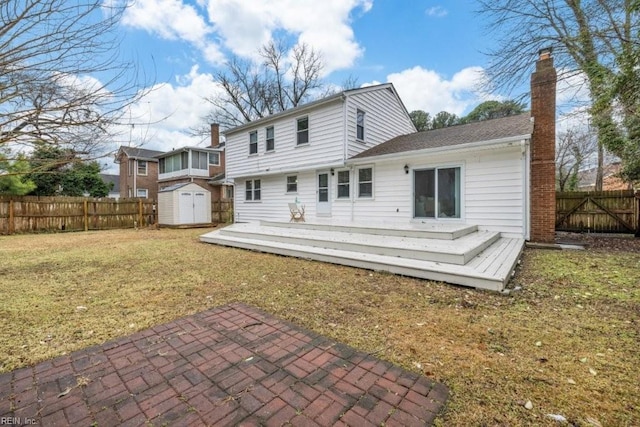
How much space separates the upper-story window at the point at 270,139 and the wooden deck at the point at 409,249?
5.39 metres

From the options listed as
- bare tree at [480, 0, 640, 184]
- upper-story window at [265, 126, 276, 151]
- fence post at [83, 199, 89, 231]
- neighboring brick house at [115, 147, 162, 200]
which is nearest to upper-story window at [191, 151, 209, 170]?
neighboring brick house at [115, 147, 162, 200]

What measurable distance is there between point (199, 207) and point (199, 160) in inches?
298

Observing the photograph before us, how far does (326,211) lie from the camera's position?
11781mm

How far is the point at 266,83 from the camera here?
83.4ft

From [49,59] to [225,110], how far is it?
81.7 feet

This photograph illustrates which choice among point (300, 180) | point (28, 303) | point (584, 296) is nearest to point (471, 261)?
point (584, 296)

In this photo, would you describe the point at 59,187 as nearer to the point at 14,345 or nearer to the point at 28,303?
the point at 28,303

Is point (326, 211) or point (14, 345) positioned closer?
point (14, 345)

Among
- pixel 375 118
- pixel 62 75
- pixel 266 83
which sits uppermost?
pixel 266 83

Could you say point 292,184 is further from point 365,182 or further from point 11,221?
point 11,221

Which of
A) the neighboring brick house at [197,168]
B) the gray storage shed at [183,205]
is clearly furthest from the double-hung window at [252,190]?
the neighboring brick house at [197,168]

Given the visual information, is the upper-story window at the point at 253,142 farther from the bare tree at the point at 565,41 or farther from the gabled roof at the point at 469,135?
the bare tree at the point at 565,41

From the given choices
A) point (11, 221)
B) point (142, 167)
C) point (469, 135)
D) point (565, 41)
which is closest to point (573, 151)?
point (565, 41)

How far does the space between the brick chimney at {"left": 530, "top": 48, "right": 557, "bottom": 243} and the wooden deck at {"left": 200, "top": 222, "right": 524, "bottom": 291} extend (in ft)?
3.30
